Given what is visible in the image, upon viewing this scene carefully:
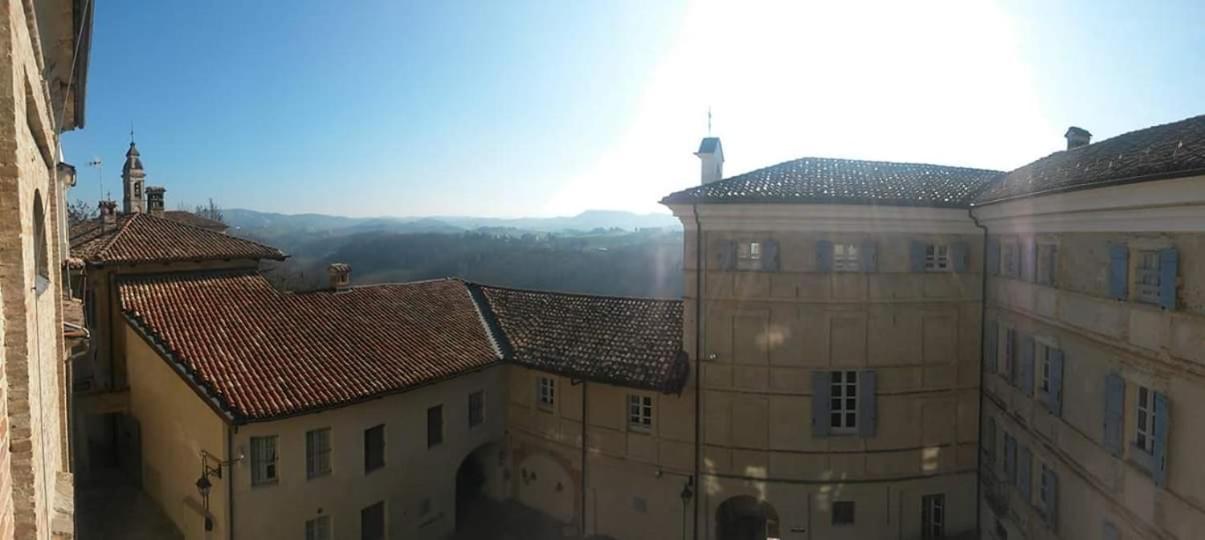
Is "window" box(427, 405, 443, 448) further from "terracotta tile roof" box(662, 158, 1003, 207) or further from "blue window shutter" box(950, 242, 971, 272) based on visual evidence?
"blue window shutter" box(950, 242, 971, 272)

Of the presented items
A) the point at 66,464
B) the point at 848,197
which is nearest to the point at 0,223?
the point at 66,464

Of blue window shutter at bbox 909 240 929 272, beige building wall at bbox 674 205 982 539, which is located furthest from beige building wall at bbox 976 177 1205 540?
blue window shutter at bbox 909 240 929 272

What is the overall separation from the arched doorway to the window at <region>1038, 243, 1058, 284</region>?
911 cm

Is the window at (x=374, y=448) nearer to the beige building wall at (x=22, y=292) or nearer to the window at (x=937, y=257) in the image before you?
the beige building wall at (x=22, y=292)

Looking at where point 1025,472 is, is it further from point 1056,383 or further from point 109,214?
point 109,214

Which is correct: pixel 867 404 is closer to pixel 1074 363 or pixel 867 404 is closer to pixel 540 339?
pixel 1074 363

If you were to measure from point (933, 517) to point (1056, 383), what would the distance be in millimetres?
6491

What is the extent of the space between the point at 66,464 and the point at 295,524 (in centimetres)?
748

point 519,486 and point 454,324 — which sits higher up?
point 454,324

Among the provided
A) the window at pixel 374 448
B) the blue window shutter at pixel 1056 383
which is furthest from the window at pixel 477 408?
the blue window shutter at pixel 1056 383

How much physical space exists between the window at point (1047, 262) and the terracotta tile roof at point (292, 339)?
1467cm

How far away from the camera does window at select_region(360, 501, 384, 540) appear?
18703mm

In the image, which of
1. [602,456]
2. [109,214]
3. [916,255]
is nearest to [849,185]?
[916,255]

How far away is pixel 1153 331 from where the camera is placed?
10508 millimetres
